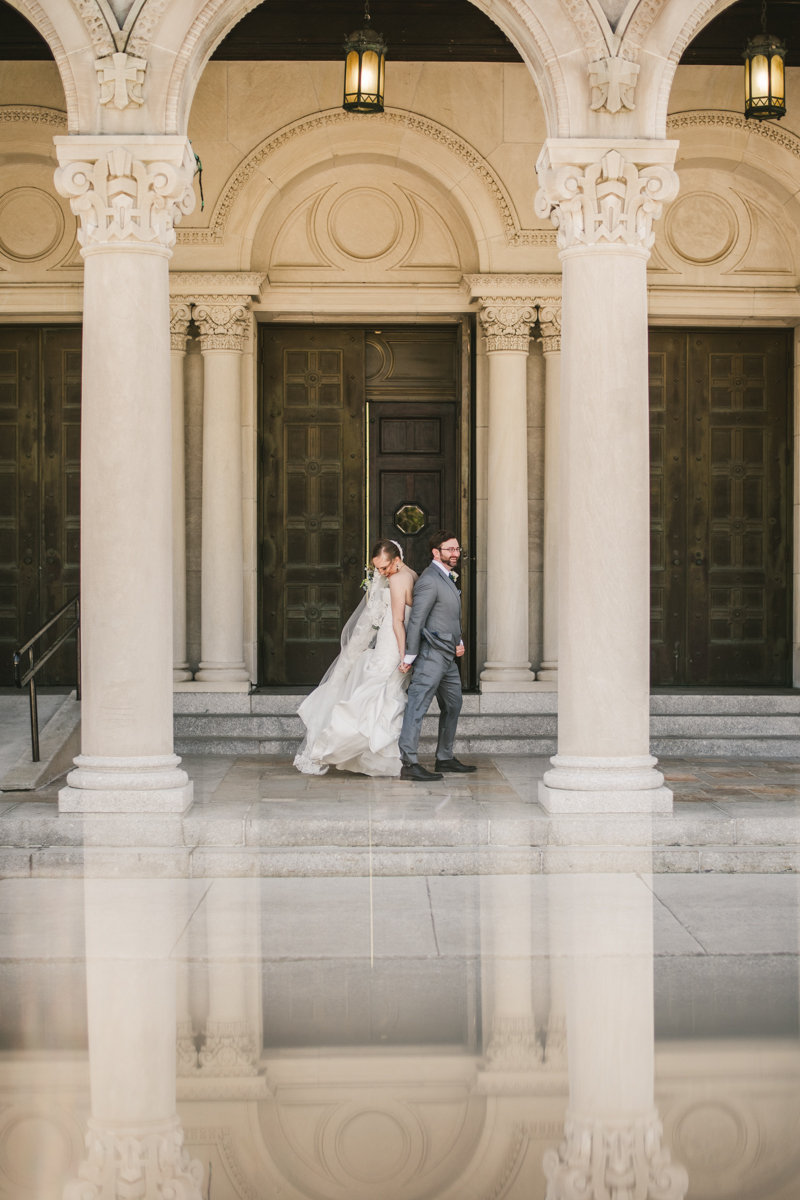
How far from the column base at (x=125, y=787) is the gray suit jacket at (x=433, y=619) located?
2.07 metres

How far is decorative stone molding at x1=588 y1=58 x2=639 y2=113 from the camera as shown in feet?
26.1

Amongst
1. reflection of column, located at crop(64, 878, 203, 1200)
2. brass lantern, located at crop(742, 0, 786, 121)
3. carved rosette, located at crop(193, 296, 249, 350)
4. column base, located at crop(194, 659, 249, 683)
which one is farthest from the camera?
carved rosette, located at crop(193, 296, 249, 350)

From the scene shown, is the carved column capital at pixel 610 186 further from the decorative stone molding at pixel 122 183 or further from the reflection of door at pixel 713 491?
the reflection of door at pixel 713 491

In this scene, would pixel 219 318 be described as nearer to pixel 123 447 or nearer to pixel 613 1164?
pixel 123 447

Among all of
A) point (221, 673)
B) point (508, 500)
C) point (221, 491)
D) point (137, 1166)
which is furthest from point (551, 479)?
point (137, 1166)

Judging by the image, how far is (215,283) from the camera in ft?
37.3

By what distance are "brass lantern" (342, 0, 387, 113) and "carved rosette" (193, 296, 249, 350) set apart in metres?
2.31

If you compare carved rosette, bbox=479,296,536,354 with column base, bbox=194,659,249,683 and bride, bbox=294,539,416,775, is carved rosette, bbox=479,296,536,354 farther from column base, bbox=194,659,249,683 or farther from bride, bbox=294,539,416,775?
column base, bbox=194,659,249,683

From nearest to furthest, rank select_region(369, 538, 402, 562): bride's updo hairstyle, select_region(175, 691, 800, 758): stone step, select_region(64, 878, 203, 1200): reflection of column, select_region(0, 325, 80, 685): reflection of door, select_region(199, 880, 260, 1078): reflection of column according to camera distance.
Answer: select_region(64, 878, 203, 1200): reflection of column → select_region(199, 880, 260, 1078): reflection of column → select_region(369, 538, 402, 562): bride's updo hairstyle → select_region(175, 691, 800, 758): stone step → select_region(0, 325, 80, 685): reflection of door

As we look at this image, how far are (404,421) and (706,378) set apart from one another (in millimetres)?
3032

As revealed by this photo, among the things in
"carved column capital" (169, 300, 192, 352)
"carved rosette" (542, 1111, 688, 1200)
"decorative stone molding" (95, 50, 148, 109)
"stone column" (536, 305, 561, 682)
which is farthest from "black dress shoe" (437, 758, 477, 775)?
"carved rosette" (542, 1111, 688, 1200)

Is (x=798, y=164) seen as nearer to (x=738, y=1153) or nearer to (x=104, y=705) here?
(x=104, y=705)

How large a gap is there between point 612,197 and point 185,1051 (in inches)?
233

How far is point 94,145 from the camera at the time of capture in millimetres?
7879
